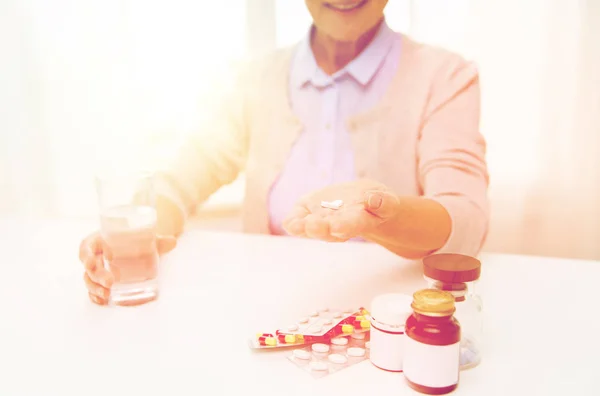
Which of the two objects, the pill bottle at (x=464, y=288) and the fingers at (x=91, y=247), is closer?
the pill bottle at (x=464, y=288)

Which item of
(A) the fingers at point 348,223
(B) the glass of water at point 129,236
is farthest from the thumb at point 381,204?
(B) the glass of water at point 129,236

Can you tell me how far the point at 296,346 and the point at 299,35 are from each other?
2.38 feet

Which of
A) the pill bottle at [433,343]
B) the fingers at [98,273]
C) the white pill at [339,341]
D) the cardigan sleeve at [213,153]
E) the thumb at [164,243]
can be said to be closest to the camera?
the pill bottle at [433,343]

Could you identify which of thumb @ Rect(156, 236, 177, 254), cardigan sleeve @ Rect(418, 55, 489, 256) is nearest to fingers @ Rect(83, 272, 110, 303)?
thumb @ Rect(156, 236, 177, 254)

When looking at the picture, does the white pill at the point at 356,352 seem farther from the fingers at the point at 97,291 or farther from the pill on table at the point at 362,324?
the fingers at the point at 97,291

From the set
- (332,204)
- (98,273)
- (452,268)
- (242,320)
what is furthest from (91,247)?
(452,268)

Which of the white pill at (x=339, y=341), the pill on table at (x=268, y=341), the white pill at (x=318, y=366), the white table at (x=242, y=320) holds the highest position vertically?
the pill on table at (x=268, y=341)

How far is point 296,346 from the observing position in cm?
60

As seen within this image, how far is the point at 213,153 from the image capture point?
111 cm

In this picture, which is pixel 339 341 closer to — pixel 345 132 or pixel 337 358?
pixel 337 358

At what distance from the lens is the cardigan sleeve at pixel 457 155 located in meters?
0.83

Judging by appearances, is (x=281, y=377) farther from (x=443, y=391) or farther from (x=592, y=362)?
(x=592, y=362)

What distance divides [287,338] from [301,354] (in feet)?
0.08

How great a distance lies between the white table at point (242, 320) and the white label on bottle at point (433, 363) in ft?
0.07
